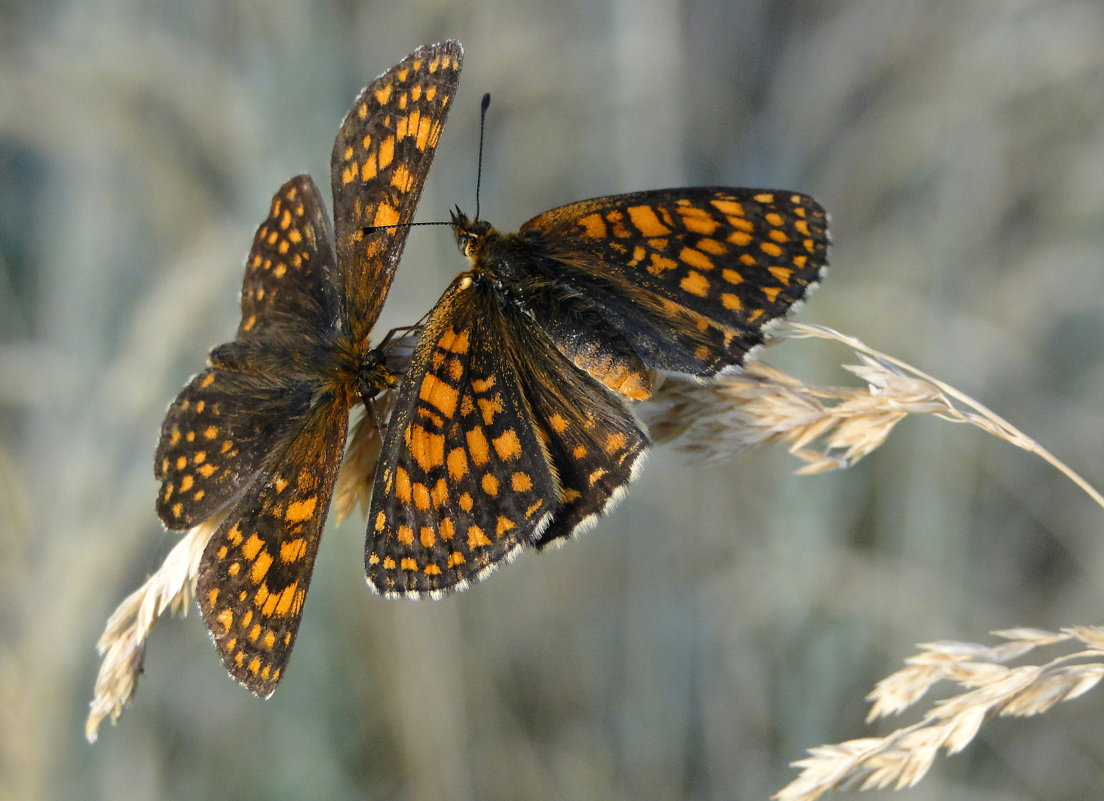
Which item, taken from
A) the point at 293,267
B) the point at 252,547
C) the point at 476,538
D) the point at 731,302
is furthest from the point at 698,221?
the point at 252,547

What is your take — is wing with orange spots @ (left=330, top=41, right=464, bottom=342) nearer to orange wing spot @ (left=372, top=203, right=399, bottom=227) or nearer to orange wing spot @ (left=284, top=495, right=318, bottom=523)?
orange wing spot @ (left=372, top=203, right=399, bottom=227)

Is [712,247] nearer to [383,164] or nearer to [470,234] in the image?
[470,234]

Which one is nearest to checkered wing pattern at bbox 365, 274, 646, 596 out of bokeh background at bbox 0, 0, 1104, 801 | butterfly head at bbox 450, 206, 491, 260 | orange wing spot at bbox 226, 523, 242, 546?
butterfly head at bbox 450, 206, 491, 260

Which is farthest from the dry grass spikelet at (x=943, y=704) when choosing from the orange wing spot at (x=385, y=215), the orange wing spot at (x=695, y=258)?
the orange wing spot at (x=385, y=215)

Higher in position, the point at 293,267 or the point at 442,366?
the point at 293,267

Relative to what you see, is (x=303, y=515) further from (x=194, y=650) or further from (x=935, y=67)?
(x=935, y=67)
